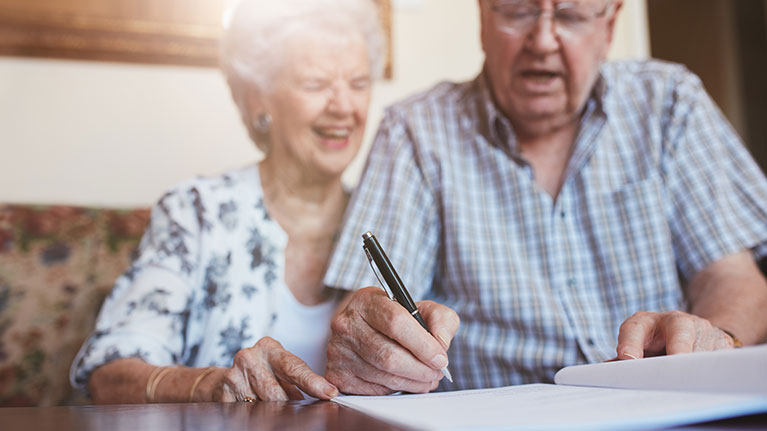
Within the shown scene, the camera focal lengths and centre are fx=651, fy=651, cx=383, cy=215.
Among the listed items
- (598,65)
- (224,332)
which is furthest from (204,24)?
(598,65)

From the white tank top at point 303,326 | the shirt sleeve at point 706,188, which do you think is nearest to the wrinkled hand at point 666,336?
the shirt sleeve at point 706,188

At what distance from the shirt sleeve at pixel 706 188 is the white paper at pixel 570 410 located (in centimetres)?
70

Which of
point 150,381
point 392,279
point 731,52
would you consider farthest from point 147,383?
point 731,52

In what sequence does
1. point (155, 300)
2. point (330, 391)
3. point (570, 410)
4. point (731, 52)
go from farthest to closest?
point (731, 52)
point (155, 300)
point (330, 391)
point (570, 410)

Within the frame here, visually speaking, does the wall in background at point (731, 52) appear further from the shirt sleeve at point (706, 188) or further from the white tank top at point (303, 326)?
the white tank top at point (303, 326)

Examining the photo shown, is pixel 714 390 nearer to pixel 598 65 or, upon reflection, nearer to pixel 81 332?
pixel 598 65

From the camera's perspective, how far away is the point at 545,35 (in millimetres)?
1099

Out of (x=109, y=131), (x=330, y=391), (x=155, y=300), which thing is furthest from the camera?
(x=109, y=131)

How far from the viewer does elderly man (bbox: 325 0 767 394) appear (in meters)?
1.07

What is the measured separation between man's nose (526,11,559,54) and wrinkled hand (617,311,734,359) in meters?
0.54

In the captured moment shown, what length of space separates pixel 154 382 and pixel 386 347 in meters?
0.35

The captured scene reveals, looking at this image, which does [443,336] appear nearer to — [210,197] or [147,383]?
[147,383]

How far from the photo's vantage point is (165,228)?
1.05m

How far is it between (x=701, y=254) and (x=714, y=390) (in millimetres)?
743
